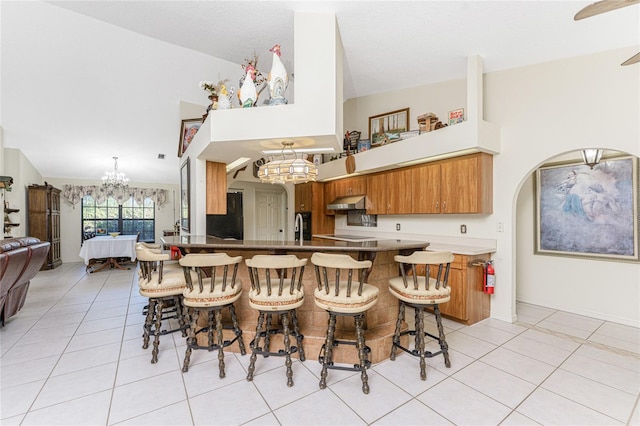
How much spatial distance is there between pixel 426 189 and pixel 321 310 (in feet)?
7.84

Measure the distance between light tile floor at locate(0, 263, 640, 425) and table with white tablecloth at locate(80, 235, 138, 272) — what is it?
11.6 feet

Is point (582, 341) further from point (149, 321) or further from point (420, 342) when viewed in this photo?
point (149, 321)

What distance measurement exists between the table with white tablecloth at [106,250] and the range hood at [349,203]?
4.50 metres

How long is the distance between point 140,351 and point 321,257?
6.54ft

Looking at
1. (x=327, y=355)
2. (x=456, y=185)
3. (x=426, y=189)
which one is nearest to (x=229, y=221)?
(x=426, y=189)

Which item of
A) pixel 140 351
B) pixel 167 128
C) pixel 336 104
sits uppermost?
pixel 167 128

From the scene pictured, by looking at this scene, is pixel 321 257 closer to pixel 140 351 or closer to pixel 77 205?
pixel 140 351

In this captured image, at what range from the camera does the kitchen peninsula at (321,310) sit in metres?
2.42

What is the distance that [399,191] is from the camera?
14.4 feet

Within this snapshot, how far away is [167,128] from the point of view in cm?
595

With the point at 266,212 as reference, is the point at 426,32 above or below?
above

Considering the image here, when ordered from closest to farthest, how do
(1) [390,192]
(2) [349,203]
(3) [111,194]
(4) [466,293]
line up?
(4) [466,293] → (1) [390,192] → (2) [349,203] → (3) [111,194]

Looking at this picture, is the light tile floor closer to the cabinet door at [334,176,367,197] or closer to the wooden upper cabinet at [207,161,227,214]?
the wooden upper cabinet at [207,161,227,214]

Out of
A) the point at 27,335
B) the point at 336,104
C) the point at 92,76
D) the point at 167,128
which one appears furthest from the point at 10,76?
the point at 336,104
